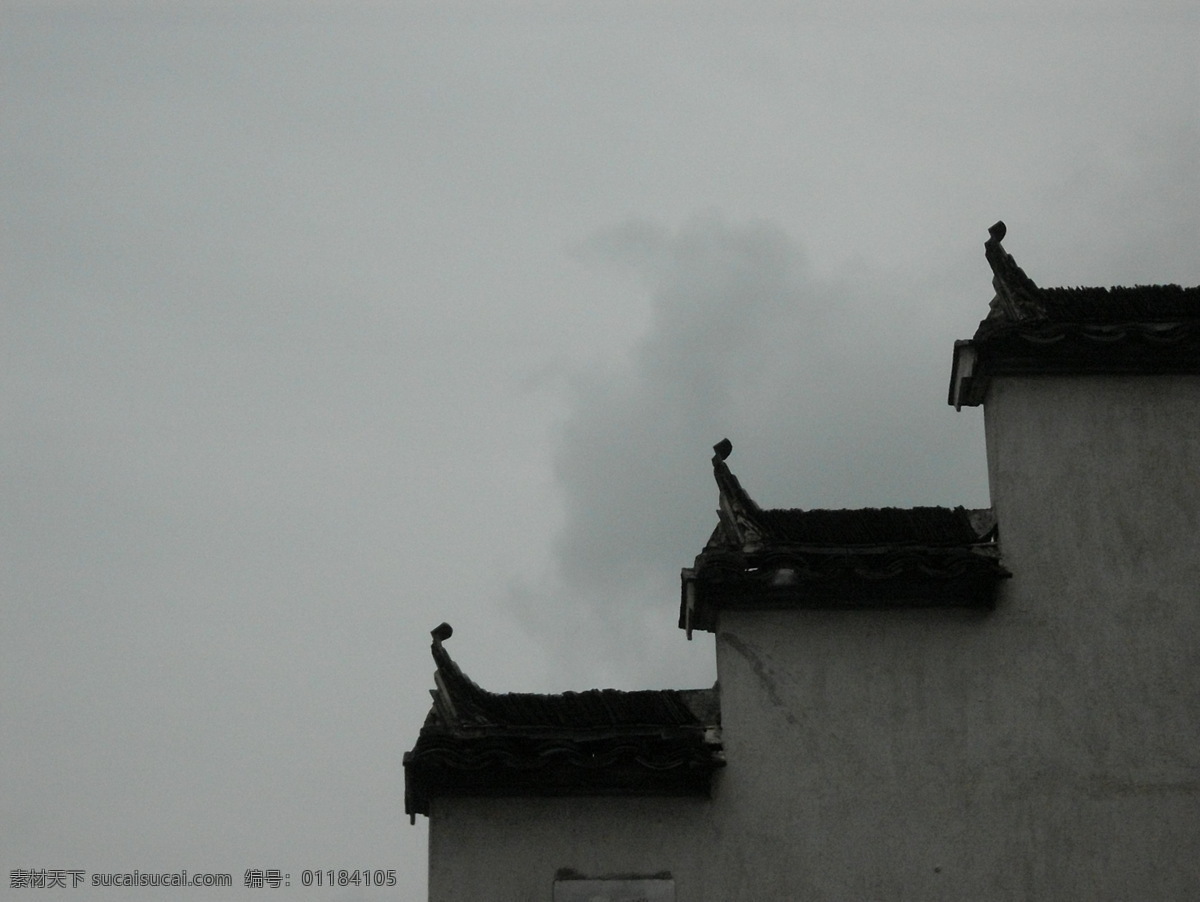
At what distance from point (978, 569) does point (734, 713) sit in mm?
2347

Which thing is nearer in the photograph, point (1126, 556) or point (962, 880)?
point (962, 880)

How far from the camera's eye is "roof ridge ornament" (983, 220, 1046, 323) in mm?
15961

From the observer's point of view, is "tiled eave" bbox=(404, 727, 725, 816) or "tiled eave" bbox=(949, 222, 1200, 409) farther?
"tiled eave" bbox=(949, 222, 1200, 409)

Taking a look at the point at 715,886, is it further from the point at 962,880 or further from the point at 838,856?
the point at 962,880

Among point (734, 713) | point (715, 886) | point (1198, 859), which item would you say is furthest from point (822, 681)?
point (1198, 859)

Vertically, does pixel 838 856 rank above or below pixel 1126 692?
below

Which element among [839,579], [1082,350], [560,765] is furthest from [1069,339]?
[560,765]

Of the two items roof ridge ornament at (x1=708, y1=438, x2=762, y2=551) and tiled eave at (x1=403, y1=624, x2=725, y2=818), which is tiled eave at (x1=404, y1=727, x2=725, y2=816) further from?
roof ridge ornament at (x1=708, y1=438, x2=762, y2=551)

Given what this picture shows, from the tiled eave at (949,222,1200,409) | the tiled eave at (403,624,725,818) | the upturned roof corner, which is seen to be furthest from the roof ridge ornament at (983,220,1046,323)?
the tiled eave at (403,624,725,818)

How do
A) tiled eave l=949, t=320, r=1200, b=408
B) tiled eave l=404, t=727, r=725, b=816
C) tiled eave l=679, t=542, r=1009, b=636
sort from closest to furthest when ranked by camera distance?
tiled eave l=404, t=727, r=725, b=816 → tiled eave l=679, t=542, r=1009, b=636 → tiled eave l=949, t=320, r=1200, b=408

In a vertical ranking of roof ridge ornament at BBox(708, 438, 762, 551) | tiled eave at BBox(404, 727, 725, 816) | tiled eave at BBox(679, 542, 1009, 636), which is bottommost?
tiled eave at BBox(404, 727, 725, 816)

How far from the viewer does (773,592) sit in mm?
15094

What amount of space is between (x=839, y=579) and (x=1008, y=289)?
10.3ft

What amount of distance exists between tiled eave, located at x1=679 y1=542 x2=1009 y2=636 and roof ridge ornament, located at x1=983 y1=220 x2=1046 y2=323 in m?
2.26
